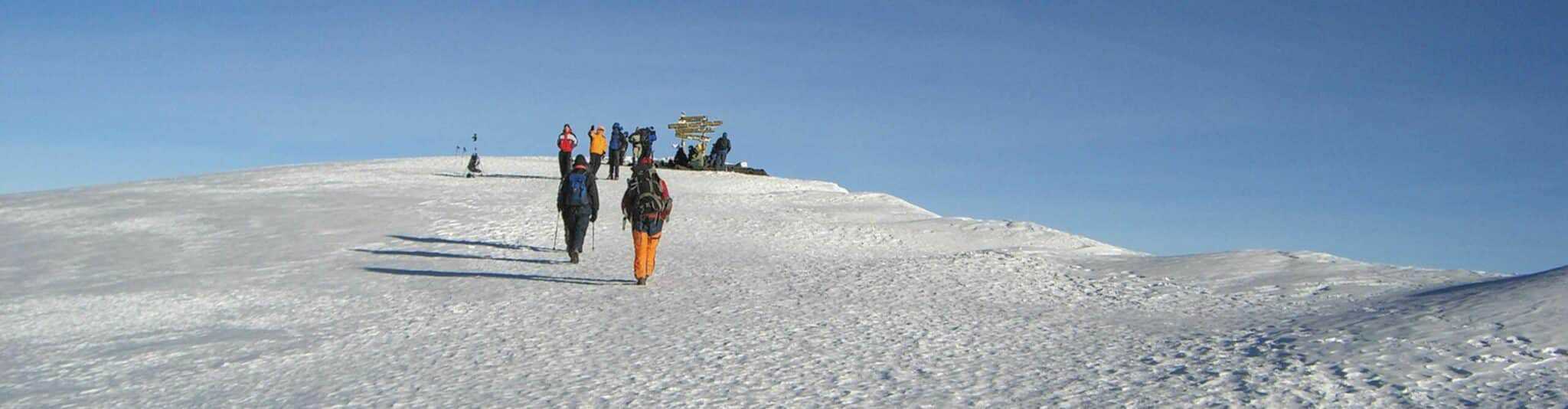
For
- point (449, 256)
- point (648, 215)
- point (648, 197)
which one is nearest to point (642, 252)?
point (648, 215)

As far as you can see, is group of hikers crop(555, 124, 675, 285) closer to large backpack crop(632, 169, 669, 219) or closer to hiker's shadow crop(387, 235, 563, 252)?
large backpack crop(632, 169, 669, 219)

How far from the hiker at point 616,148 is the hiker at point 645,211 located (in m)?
17.8

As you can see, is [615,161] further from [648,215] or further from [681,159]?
[648,215]

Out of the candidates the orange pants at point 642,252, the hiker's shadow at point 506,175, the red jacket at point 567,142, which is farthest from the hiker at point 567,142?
the orange pants at point 642,252

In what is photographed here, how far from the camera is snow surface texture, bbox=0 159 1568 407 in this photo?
7309 millimetres

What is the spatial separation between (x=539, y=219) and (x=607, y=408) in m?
14.3

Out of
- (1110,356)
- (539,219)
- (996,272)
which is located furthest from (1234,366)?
(539,219)

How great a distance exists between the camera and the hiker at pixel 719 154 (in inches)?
1555

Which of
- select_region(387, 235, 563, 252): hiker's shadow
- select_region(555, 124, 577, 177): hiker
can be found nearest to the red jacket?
select_region(555, 124, 577, 177): hiker

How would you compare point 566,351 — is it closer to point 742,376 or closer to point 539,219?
point 742,376

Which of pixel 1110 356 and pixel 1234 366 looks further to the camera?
pixel 1110 356

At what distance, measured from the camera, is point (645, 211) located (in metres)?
12.7

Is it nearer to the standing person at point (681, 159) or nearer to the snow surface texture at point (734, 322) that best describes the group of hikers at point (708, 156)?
the standing person at point (681, 159)

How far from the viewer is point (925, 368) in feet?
26.0
